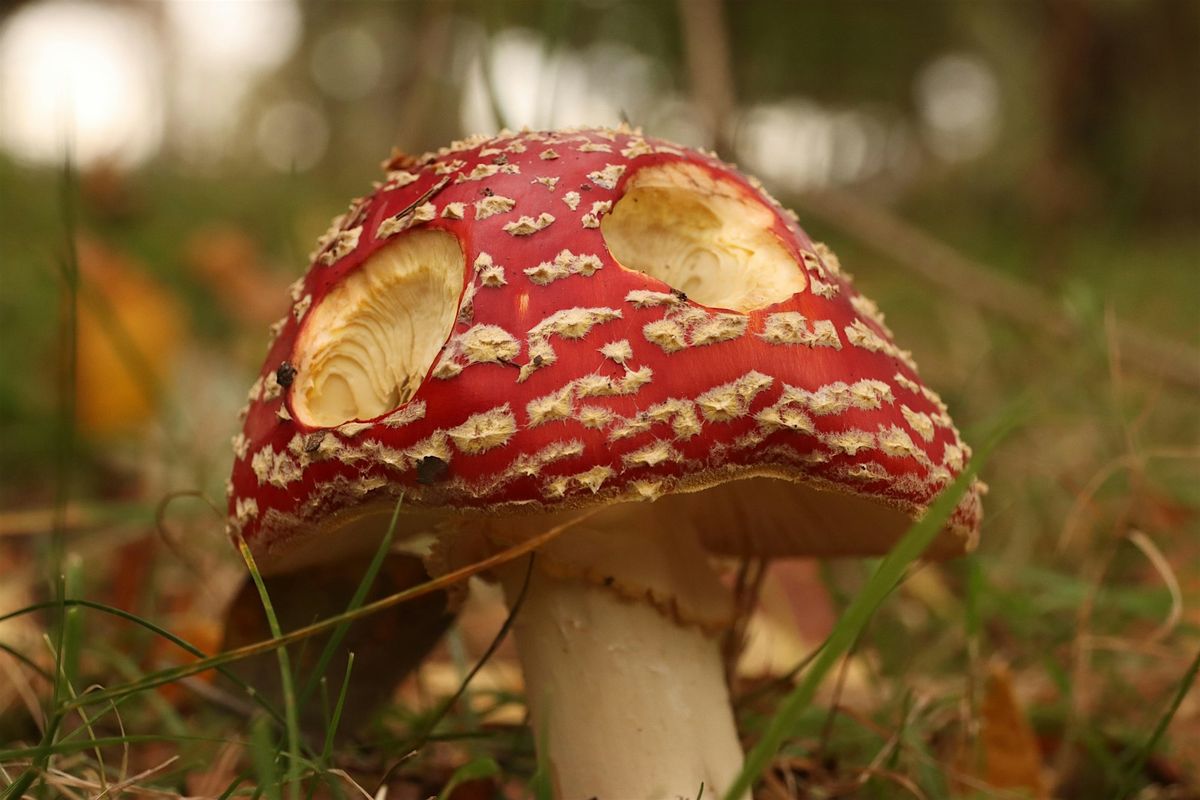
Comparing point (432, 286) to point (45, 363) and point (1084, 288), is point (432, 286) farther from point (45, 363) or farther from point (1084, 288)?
point (45, 363)

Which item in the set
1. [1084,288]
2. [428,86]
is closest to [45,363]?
[428,86]

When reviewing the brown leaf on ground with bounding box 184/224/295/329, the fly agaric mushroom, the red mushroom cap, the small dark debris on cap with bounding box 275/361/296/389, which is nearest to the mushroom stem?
the fly agaric mushroom

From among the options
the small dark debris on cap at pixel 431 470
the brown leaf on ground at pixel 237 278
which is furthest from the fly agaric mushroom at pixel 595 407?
the brown leaf on ground at pixel 237 278

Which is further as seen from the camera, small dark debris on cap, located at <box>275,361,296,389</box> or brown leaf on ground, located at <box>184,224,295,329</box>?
brown leaf on ground, located at <box>184,224,295,329</box>

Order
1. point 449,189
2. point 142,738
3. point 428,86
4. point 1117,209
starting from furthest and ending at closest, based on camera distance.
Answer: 1. point 428,86
2. point 1117,209
3. point 449,189
4. point 142,738

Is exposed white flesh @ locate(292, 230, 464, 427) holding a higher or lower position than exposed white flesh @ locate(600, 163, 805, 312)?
lower

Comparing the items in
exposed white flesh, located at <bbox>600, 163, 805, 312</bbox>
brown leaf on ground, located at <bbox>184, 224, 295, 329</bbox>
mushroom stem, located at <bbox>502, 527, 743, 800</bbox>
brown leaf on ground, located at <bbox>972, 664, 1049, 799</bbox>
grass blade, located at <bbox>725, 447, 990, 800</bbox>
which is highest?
exposed white flesh, located at <bbox>600, 163, 805, 312</bbox>

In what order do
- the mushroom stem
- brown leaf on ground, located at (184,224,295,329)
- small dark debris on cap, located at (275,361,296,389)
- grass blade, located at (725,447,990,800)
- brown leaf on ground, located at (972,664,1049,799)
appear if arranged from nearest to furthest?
grass blade, located at (725,447,990,800)
small dark debris on cap, located at (275,361,296,389)
the mushroom stem
brown leaf on ground, located at (972,664,1049,799)
brown leaf on ground, located at (184,224,295,329)

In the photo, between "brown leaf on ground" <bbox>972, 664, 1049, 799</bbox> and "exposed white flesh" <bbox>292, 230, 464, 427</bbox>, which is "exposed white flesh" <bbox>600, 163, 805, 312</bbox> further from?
"brown leaf on ground" <bbox>972, 664, 1049, 799</bbox>
